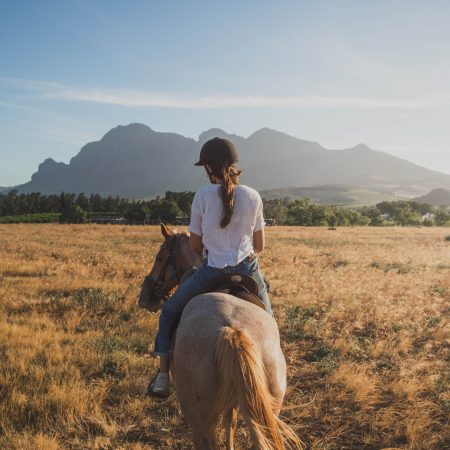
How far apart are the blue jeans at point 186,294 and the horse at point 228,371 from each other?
37cm

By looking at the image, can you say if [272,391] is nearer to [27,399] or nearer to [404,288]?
[27,399]

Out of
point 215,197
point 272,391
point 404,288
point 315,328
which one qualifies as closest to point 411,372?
Result: point 315,328

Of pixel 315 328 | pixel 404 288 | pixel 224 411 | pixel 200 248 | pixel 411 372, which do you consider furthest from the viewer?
pixel 404 288

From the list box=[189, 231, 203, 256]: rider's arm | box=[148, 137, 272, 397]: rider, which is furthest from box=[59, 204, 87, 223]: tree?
box=[148, 137, 272, 397]: rider

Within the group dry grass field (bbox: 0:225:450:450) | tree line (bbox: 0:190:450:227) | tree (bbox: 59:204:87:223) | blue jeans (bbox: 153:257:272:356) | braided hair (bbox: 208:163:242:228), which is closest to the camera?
braided hair (bbox: 208:163:242:228)

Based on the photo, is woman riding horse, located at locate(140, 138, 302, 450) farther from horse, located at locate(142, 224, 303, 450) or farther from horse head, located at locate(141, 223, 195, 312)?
horse head, located at locate(141, 223, 195, 312)

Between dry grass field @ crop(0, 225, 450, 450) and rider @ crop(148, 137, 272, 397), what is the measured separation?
151cm

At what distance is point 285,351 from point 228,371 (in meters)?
5.51

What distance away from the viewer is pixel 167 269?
18.6 ft

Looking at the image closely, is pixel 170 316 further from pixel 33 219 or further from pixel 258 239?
pixel 33 219

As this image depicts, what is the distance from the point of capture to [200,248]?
4.41 meters

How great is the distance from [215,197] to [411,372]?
542 centimetres

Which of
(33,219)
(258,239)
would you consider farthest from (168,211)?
(258,239)

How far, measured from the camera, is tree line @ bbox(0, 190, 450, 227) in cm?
9412
